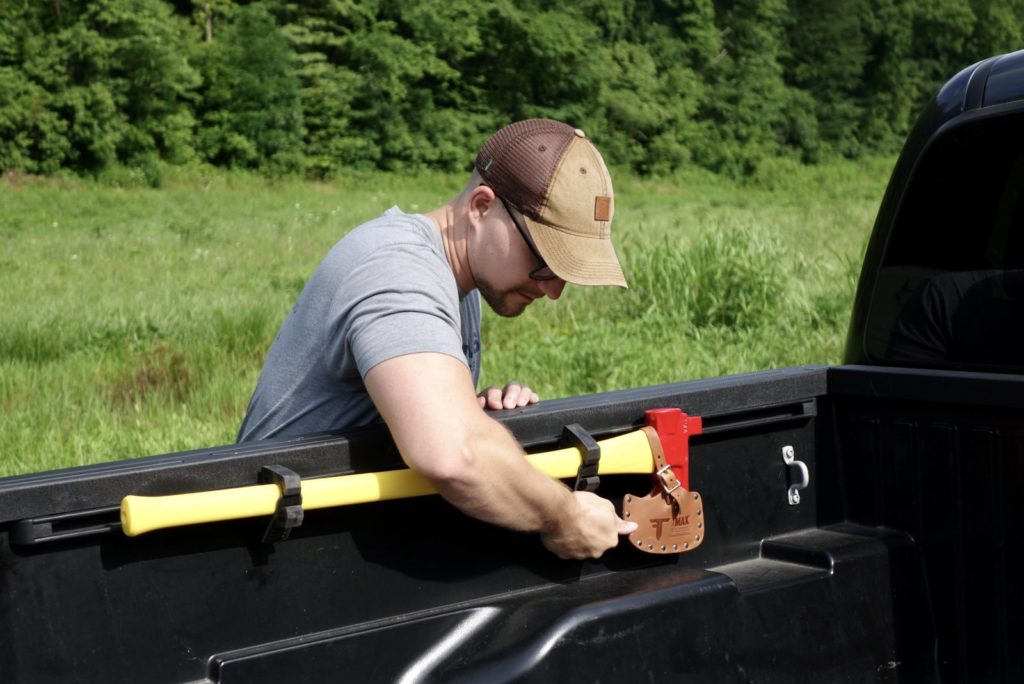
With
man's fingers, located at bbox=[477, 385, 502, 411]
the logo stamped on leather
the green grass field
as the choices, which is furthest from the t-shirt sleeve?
the green grass field

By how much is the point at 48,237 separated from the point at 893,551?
14.2 m

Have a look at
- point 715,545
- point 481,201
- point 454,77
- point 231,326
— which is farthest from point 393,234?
point 454,77

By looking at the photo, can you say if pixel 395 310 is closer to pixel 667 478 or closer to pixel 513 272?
pixel 513 272

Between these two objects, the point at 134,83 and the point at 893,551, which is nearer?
the point at 893,551

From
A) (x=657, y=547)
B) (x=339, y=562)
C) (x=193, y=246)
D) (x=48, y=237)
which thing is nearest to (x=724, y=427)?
(x=657, y=547)

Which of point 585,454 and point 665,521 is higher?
point 585,454

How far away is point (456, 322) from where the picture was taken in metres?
2.16

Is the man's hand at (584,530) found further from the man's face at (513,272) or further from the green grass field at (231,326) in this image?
the green grass field at (231,326)

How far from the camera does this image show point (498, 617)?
80.6 inches

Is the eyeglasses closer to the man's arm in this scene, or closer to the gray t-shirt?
the gray t-shirt

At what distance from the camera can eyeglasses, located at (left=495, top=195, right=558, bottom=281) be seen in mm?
2326

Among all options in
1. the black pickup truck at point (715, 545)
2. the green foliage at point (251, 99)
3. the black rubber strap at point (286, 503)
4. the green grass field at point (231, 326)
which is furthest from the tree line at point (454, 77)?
the black rubber strap at point (286, 503)

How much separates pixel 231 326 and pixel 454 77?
21.8m

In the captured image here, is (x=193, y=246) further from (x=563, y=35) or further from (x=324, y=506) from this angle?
(x=563, y=35)
